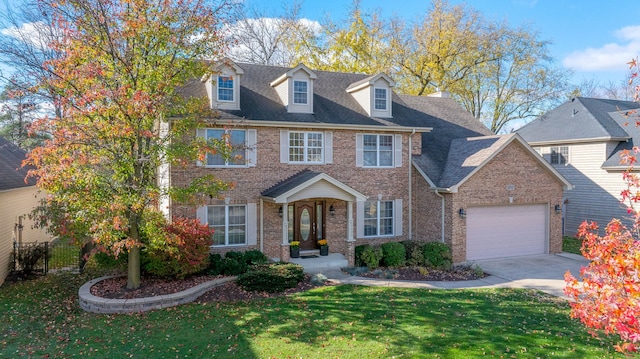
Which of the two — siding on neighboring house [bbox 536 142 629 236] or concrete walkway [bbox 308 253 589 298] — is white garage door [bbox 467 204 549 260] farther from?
siding on neighboring house [bbox 536 142 629 236]

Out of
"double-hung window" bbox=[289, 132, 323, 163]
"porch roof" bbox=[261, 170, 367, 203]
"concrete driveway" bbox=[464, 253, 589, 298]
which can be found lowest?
"concrete driveway" bbox=[464, 253, 589, 298]

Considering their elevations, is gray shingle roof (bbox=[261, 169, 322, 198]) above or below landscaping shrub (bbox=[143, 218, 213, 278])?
above

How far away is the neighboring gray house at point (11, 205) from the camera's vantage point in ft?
46.5

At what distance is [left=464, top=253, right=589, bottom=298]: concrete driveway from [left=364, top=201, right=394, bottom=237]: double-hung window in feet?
12.3

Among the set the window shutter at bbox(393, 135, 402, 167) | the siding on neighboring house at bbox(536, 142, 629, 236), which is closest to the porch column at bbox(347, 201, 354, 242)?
the window shutter at bbox(393, 135, 402, 167)

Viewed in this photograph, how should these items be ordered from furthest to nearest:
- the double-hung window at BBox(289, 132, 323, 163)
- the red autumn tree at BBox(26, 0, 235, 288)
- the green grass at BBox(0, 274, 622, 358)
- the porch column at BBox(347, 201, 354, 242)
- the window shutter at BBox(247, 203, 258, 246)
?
the double-hung window at BBox(289, 132, 323, 163), the porch column at BBox(347, 201, 354, 242), the window shutter at BBox(247, 203, 258, 246), the red autumn tree at BBox(26, 0, 235, 288), the green grass at BBox(0, 274, 622, 358)

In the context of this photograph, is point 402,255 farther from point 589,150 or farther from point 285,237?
point 589,150

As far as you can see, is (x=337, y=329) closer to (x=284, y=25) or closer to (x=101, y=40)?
(x=101, y=40)

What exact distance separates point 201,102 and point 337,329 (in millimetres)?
7222

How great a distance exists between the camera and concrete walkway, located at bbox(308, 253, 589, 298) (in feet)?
43.6

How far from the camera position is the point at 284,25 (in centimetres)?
3238

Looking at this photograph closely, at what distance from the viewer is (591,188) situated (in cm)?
2206

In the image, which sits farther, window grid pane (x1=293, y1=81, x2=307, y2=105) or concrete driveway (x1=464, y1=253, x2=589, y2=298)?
window grid pane (x1=293, y1=81, x2=307, y2=105)

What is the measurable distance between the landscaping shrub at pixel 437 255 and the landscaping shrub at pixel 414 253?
0.50 ft
